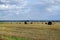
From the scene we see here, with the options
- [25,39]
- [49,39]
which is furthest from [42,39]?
[25,39]

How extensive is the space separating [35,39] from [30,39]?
95cm

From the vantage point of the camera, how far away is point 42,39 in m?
31.6

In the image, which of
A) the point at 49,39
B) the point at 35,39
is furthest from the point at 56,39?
the point at 35,39

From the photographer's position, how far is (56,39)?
102 ft

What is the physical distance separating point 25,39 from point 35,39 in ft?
6.26

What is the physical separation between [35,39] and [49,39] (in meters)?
2.61

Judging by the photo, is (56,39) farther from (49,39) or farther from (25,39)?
(25,39)

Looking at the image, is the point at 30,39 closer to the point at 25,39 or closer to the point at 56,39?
the point at 25,39

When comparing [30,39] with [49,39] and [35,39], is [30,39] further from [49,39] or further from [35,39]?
[49,39]

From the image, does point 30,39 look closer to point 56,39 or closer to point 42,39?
point 42,39

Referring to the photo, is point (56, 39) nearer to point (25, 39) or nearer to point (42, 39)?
point (42, 39)

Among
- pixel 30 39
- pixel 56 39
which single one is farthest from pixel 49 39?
pixel 30 39

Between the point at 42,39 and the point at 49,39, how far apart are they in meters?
1.30

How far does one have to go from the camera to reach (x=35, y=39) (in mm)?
31328
